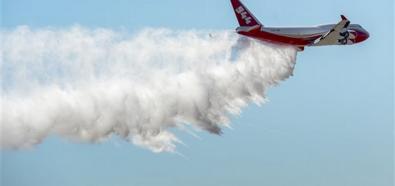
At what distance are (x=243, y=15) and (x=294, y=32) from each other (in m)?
3.70

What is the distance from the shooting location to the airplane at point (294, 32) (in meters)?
59.0

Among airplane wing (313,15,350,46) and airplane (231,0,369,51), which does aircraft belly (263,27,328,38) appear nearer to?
→ airplane (231,0,369,51)

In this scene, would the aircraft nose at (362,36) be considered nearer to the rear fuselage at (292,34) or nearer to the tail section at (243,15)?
the rear fuselage at (292,34)

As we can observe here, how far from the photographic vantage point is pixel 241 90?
189ft

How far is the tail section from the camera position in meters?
59.0

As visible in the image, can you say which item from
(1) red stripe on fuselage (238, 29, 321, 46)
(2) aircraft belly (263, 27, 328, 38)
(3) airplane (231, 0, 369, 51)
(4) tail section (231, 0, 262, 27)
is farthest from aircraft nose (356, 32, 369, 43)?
(4) tail section (231, 0, 262, 27)

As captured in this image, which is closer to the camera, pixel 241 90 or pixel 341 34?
pixel 241 90

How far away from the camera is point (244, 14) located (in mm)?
59312

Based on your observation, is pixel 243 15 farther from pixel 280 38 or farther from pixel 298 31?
pixel 298 31

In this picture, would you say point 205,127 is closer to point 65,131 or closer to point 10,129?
point 65,131

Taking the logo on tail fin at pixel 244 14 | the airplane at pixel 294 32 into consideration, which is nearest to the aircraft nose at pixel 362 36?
Result: the airplane at pixel 294 32

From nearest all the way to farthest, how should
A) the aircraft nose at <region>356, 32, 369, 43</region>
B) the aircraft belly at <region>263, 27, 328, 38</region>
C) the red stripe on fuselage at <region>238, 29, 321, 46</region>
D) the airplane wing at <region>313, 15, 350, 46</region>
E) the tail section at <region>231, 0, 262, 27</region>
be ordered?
the red stripe on fuselage at <region>238, 29, 321, 46</region> → the tail section at <region>231, 0, 262, 27</region> → the aircraft belly at <region>263, 27, 328, 38</region> → the airplane wing at <region>313, 15, 350, 46</region> → the aircraft nose at <region>356, 32, 369, 43</region>

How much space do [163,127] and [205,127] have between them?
8.76 feet

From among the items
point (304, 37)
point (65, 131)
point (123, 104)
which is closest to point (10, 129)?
point (65, 131)
